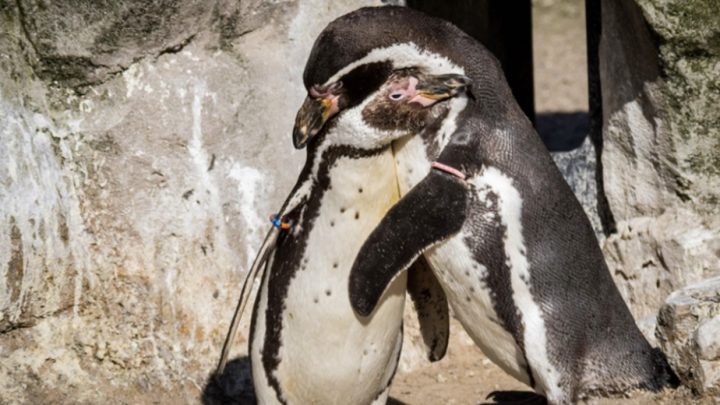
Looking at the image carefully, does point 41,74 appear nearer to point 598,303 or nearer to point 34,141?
point 34,141

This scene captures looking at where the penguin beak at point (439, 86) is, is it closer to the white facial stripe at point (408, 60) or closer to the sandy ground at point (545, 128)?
the white facial stripe at point (408, 60)

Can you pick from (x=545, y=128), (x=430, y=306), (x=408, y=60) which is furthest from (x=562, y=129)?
(x=408, y=60)

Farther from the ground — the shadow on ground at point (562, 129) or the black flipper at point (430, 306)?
the black flipper at point (430, 306)

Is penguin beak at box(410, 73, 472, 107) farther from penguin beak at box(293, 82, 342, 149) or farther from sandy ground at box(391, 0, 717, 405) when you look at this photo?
sandy ground at box(391, 0, 717, 405)

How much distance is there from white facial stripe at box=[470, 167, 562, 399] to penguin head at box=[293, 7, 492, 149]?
252mm

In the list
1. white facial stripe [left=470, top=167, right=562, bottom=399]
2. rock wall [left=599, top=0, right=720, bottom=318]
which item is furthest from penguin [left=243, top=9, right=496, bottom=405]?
rock wall [left=599, top=0, right=720, bottom=318]

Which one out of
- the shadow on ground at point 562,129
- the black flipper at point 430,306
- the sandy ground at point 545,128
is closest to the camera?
the black flipper at point 430,306

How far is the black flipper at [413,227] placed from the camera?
3441mm

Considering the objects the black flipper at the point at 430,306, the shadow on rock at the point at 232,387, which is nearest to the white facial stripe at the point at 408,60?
the black flipper at the point at 430,306

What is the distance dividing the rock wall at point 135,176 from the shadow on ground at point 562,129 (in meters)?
2.70

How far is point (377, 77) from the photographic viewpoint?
3439 mm

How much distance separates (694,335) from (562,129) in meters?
4.00

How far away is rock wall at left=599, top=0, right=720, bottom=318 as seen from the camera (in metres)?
4.20

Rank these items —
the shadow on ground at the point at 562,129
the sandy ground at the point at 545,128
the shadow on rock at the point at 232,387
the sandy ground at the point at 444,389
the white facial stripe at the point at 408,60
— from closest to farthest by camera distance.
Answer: the white facial stripe at the point at 408,60 < the sandy ground at the point at 444,389 < the shadow on rock at the point at 232,387 < the sandy ground at the point at 545,128 < the shadow on ground at the point at 562,129
